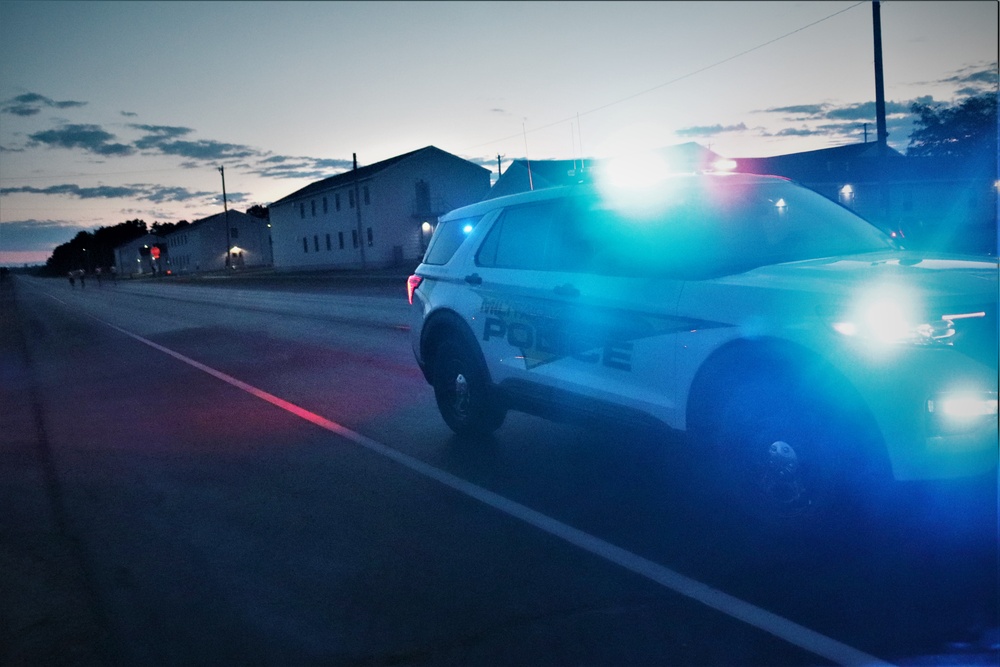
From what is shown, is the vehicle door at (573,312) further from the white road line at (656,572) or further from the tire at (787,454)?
the white road line at (656,572)

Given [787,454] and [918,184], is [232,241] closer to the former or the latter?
[918,184]

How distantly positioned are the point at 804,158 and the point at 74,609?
69.1 meters

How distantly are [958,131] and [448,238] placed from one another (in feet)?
192

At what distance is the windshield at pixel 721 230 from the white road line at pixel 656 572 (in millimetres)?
1560

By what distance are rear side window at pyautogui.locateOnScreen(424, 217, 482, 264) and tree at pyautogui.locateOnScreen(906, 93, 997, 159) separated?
2073 inches

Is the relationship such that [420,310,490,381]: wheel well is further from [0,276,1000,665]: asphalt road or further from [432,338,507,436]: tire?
[0,276,1000,665]: asphalt road

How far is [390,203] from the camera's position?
63.3 metres

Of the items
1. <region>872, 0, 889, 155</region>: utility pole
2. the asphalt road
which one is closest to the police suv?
the asphalt road

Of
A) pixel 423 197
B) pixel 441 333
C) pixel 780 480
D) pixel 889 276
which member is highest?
pixel 423 197

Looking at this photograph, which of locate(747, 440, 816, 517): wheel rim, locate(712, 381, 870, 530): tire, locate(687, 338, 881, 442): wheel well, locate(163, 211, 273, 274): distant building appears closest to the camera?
locate(687, 338, 881, 442): wheel well

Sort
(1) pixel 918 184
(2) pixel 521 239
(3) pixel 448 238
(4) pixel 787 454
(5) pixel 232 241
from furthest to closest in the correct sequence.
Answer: (5) pixel 232 241
(1) pixel 918 184
(3) pixel 448 238
(2) pixel 521 239
(4) pixel 787 454

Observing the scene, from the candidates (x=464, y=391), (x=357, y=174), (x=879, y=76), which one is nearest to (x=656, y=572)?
(x=464, y=391)

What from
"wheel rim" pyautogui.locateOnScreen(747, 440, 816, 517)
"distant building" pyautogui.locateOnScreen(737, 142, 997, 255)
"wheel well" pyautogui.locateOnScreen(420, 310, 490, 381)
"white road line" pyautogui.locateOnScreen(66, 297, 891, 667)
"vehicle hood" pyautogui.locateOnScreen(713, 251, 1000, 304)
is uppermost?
"distant building" pyautogui.locateOnScreen(737, 142, 997, 255)

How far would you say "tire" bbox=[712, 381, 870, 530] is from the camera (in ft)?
13.8
